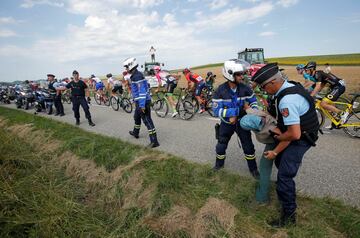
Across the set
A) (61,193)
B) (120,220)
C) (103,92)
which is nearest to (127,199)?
(120,220)

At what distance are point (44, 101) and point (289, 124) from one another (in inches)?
544

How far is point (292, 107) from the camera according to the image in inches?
94.7

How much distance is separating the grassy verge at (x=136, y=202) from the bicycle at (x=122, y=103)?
20.8 feet

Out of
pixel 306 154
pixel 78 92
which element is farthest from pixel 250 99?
pixel 78 92

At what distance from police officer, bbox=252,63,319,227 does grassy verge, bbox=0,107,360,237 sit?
425 millimetres

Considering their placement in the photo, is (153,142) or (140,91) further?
(153,142)

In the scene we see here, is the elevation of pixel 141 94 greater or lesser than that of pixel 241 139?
greater

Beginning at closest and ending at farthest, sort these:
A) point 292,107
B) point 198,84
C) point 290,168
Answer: point 292,107
point 290,168
point 198,84

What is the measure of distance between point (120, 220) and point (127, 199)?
0.43 metres

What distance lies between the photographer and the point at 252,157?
4.00 meters

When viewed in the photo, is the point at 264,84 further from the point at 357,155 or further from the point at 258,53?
the point at 258,53

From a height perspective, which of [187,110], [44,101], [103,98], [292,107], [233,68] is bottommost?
[187,110]

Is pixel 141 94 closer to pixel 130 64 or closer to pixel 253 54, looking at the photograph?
pixel 130 64

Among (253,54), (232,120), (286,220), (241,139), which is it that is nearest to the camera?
(286,220)
